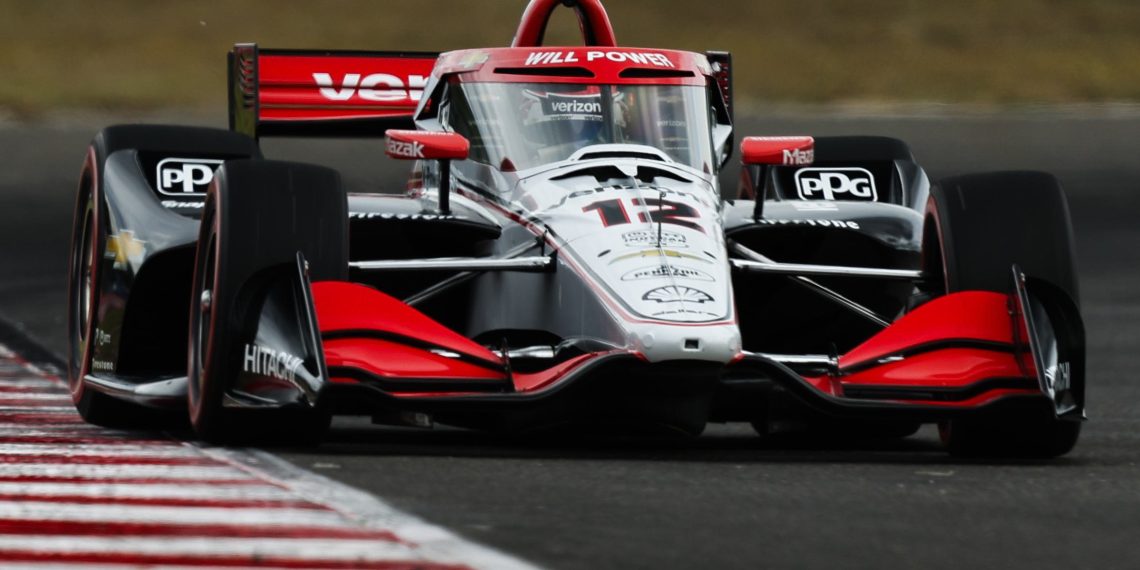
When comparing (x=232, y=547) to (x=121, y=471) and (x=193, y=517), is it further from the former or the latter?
(x=121, y=471)

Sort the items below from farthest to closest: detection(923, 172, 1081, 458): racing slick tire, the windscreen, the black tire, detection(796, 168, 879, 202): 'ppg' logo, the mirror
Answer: detection(796, 168, 879, 202): 'ppg' logo < the windscreen < the mirror < detection(923, 172, 1081, 458): racing slick tire < the black tire

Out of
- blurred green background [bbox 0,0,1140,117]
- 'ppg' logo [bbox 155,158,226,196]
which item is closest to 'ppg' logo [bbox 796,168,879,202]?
'ppg' logo [bbox 155,158,226,196]

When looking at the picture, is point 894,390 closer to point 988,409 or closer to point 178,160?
point 988,409

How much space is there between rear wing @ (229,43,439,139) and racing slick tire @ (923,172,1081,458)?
3.96m

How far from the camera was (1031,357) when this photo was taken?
805 cm

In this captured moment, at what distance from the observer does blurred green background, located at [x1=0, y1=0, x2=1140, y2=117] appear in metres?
44.8

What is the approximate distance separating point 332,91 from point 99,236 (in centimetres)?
273

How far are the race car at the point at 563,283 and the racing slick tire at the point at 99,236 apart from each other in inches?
0.6

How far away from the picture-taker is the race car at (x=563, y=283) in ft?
Result: 25.2

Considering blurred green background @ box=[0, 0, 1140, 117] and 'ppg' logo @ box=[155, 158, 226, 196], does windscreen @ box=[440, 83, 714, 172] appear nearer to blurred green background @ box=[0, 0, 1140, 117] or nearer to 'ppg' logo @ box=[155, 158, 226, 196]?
'ppg' logo @ box=[155, 158, 226, 196]

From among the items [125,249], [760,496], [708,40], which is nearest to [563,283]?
[760,496]

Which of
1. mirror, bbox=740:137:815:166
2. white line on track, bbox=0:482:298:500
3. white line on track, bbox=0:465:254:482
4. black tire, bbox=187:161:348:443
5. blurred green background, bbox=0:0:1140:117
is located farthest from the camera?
blurred green background, bbox=0:0:1140:117

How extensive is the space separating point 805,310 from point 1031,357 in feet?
4.73

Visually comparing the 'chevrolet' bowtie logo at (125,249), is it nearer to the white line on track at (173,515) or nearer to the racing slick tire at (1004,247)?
the white line on track at (173,515)
